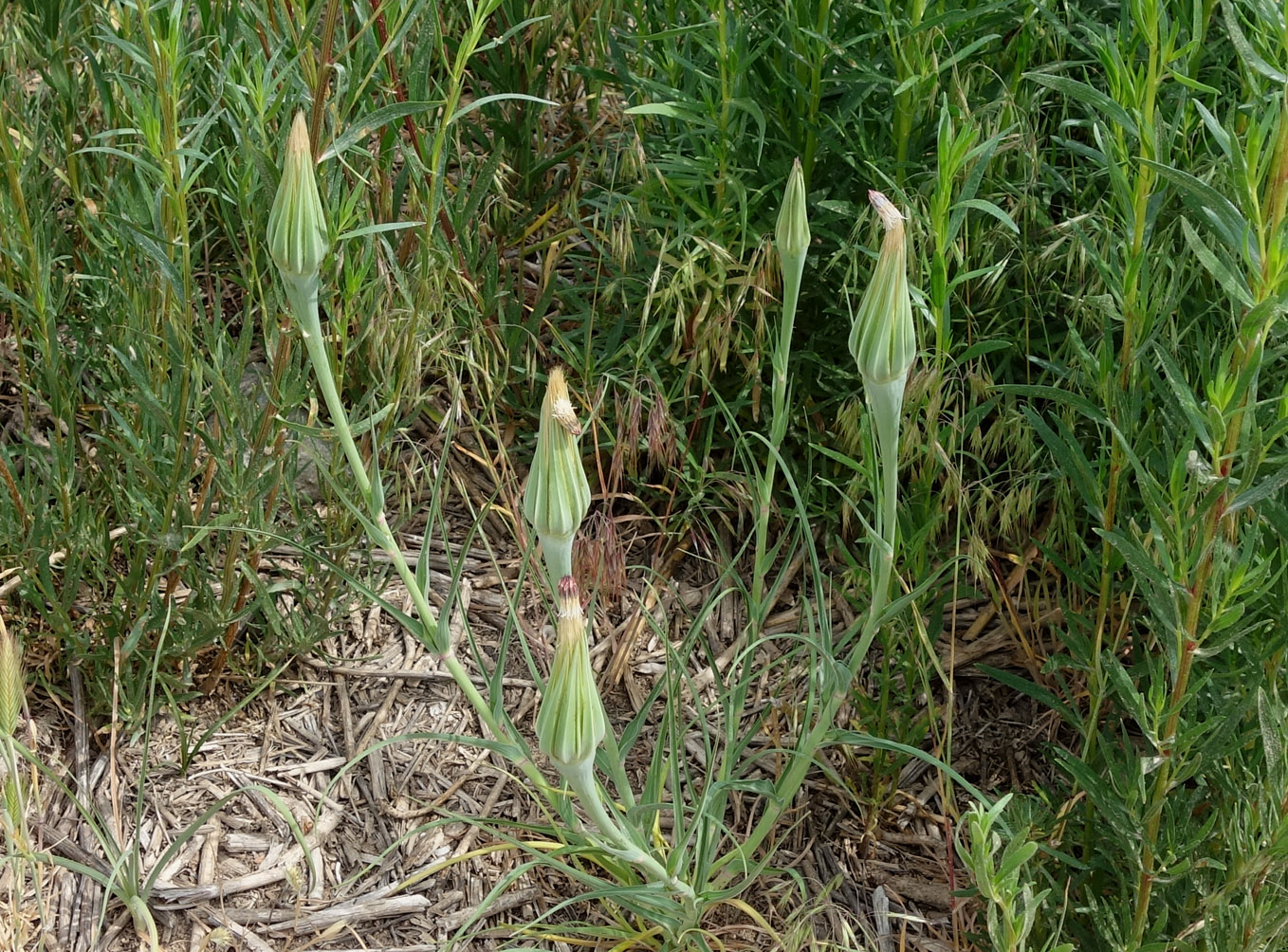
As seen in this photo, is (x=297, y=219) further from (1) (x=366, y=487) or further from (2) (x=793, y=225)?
(2) (x=793, y=225)

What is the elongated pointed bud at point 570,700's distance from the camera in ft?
4.06

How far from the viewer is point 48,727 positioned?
2.17 m

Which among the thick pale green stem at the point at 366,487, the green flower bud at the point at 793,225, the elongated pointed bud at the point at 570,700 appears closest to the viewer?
the elongated pointed bud at the point at 570,700

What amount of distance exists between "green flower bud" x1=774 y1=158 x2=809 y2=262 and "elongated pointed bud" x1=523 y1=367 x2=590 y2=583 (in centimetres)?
35

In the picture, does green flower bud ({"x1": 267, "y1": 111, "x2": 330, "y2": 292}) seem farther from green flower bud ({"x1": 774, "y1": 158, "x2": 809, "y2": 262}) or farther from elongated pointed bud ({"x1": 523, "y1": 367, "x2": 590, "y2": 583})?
green flower bud ({"x1": 774, "y1": 158, "x2": 809, "y2": 262})

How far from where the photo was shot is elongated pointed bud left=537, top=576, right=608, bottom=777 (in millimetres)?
1237

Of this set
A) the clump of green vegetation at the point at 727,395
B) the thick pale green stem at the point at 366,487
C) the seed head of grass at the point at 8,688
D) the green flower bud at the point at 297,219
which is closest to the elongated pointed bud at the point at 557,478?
the clump of green vegetation at the point at 727,395

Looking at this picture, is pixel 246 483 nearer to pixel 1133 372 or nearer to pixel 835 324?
pixel 835 324

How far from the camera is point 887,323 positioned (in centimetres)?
135

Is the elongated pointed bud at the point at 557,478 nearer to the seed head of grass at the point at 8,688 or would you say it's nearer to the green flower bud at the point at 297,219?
the green flower bud at the point at 297,219

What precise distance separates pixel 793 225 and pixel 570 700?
63 cm

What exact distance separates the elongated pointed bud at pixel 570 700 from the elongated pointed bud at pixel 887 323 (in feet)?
1.33

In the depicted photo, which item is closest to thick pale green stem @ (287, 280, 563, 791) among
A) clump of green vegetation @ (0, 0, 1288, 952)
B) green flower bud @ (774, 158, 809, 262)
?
clump of green vegetation @ (0, 0, 1288, 952)

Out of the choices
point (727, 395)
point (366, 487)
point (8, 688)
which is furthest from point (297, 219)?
point (727, 395)
